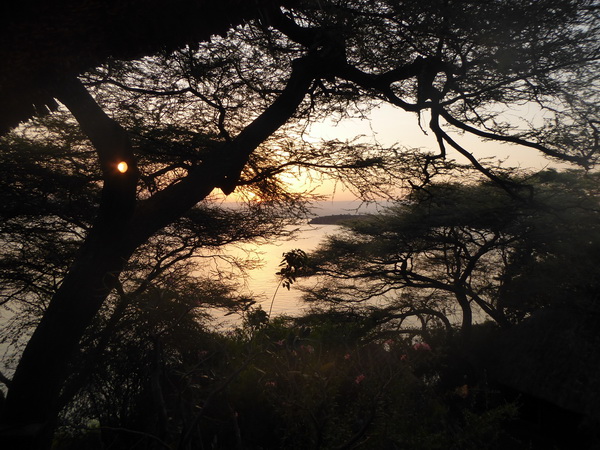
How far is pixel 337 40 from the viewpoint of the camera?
406cm

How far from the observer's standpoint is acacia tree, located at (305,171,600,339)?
38.4 ft

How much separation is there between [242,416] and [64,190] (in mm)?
5378

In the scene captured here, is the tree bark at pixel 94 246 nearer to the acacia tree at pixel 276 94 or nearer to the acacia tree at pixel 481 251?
the acacia tree at pixel 276 94

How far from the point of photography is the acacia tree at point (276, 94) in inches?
129

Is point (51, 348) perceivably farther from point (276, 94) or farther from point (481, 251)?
point (481, 251)

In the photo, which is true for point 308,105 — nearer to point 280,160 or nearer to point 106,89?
point 280,160

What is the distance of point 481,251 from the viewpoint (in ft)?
48.0

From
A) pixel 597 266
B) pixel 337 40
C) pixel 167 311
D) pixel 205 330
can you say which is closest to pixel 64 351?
pixel 337 40

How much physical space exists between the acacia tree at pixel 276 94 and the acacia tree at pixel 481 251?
4.59 metres

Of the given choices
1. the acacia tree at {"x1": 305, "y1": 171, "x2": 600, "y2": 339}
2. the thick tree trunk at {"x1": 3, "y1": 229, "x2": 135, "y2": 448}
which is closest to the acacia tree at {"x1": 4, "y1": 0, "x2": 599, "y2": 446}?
the thick tree trunk at {"x1": 3, "y1": 229, "x2": 135, "y2": 448}

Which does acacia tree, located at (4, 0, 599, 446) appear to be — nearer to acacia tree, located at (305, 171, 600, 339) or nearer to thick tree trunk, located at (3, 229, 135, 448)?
thick tree trunk, located at (3, 229, 135, 448)

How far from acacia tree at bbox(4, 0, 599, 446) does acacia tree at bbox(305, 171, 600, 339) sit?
459 cm

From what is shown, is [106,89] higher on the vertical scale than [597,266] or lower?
higher

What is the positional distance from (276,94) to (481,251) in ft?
35.3
